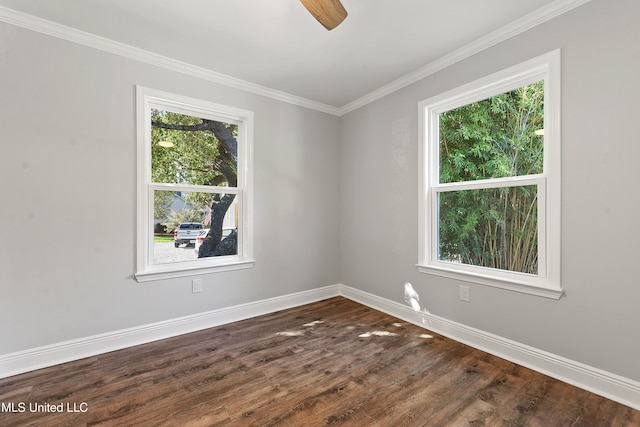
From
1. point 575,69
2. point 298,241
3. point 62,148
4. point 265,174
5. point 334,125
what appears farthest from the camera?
point 334,125

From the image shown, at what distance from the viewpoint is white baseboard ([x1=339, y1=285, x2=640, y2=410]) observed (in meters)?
1.77

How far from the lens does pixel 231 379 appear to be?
204 cm

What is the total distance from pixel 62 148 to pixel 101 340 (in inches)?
61.7

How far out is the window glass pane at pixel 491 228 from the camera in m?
2.27

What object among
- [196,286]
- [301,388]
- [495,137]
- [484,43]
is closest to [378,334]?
[301,388]

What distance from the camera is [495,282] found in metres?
2.36

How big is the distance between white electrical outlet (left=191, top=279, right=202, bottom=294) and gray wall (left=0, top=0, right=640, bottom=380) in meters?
Result: 0.07

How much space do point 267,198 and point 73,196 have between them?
1714 millimetres

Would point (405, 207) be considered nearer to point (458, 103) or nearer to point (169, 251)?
point (458, 103)

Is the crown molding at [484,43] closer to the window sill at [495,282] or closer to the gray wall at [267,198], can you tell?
the gray wall at [267,198]

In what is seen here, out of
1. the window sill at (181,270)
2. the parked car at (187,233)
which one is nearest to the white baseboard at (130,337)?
the window sill at (181,270)

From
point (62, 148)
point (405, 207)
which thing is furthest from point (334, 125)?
point (62, 148)

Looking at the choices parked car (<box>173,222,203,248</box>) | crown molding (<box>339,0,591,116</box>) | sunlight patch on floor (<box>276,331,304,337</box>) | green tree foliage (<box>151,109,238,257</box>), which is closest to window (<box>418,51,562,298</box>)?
crown molding (<box>339,0,591,116</box>)

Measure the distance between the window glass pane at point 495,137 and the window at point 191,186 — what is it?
81.6 inches
